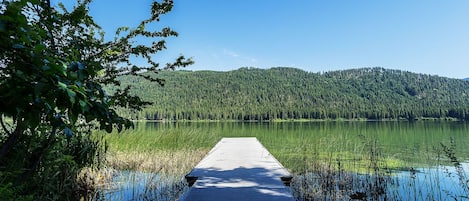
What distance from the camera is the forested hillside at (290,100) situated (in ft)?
328

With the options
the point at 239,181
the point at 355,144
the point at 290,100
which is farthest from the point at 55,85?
the point at 290,100

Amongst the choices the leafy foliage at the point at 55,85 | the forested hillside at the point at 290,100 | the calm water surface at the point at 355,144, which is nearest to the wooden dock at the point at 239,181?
the leafy foliage at the point at 55,85

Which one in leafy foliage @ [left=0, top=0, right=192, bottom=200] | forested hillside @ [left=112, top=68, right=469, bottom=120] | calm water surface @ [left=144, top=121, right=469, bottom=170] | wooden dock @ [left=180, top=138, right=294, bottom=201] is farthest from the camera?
forested hillside @ [left=112, top=68, right=469, bottom=120]

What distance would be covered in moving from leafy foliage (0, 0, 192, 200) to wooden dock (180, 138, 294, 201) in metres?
1.65

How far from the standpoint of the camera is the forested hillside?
328 ft

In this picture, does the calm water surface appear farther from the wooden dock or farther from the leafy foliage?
the leafy foliage

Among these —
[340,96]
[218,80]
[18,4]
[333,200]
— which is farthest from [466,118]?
[218,80]

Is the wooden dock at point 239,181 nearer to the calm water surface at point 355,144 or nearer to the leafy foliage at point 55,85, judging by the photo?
the leafy foliage at point 55,85

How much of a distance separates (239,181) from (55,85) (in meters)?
4.20

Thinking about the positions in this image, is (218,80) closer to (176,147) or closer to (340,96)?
(340,96)

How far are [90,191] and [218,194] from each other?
2.55 m

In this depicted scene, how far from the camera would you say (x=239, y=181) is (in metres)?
5.05

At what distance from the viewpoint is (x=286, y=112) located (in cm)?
10256

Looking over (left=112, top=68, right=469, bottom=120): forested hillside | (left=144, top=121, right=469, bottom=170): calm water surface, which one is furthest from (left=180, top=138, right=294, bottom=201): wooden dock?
(left=112, top=68, right=469, bottom=120): forested hillside
